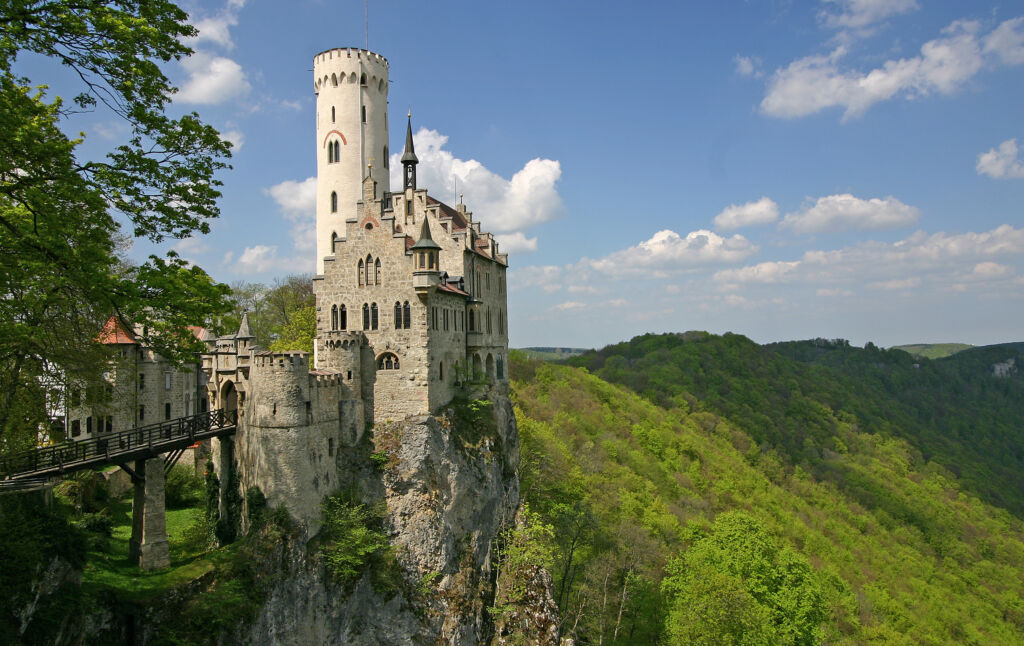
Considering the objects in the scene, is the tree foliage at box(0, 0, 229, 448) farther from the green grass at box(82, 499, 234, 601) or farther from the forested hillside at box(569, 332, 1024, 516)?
the forested hillside at box(569, 332, 1024, 516)

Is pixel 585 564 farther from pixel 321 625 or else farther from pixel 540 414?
pixel 540 414

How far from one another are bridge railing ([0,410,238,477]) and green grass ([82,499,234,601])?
4.01 meters

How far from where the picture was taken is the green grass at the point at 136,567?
23.7 m

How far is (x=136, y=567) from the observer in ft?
85.1

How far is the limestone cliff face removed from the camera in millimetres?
29156

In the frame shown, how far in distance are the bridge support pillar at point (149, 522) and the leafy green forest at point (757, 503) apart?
2362cm

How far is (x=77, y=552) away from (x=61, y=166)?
14823mm

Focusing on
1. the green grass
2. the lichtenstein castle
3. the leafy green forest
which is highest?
the lichtenstein castle

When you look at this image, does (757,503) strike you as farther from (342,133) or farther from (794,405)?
(342,133)

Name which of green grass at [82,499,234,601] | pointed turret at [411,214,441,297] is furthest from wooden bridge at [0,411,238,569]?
pointed turret at [411,214,441,297]

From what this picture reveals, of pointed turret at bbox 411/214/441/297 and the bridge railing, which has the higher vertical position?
pointed turret at bbox 411/214/441/297

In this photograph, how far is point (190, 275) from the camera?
53.5 ft

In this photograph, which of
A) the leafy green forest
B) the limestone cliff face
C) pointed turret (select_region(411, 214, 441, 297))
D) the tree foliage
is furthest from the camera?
the leafy green forest

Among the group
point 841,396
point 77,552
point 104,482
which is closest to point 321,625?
point 77,552
